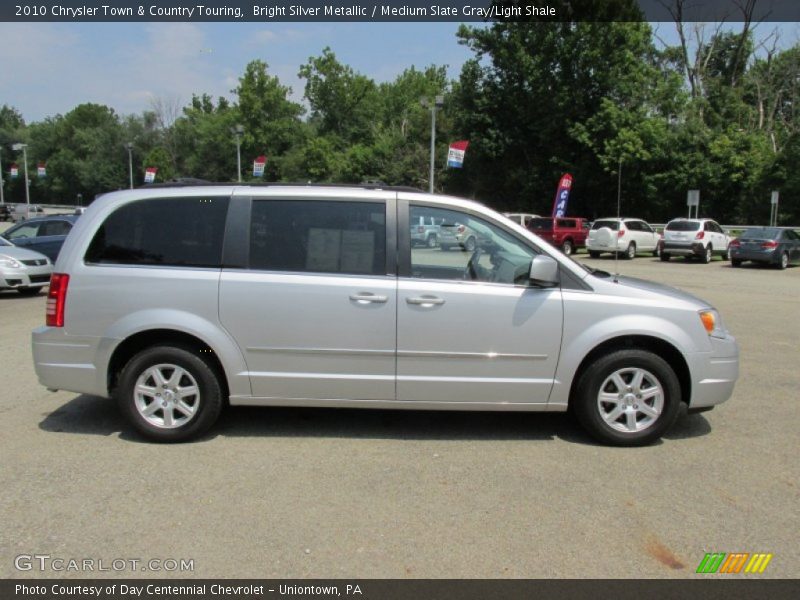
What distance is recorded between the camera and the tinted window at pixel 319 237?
4828mm

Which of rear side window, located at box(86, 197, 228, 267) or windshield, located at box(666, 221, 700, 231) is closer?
rear side window, located at box(86, 197, 228, 267)

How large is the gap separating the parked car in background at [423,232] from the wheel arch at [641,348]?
57.0 inches

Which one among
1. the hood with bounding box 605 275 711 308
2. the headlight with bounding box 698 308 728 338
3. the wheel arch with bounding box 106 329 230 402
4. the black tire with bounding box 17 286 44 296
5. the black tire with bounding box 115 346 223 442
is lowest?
the black tire with bounding box 17 286 44 296

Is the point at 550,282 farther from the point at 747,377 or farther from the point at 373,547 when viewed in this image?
the point at 747,377

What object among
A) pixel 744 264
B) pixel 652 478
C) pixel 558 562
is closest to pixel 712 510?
pixel 652 478

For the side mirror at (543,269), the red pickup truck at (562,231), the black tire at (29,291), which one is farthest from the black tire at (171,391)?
the red pickup truck at (562,231)

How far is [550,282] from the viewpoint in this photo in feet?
15.5

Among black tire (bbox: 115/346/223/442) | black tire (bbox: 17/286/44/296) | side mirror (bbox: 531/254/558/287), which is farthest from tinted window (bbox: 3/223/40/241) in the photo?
side mirror (bbox: 531/254/558/287)

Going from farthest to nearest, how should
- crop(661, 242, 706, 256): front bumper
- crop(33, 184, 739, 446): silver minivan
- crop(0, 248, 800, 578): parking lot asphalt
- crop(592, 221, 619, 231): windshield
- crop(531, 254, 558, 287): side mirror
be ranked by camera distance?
1. crop(592, 221, 619, 231): windshield
2. crop(661, 242, 706, 256): front bumper
3. crop(33, 184, 739, 446): silver minivan
4. crop(531, 254, 558, 287): side mirror
5. crop(0, 248, 800, 578): parking lot asphalt

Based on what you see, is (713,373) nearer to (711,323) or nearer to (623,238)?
(711,323)

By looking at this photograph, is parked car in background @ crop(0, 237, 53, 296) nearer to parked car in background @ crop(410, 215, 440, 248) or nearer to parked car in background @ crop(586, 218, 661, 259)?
parked car in background @ crop(410, 215, 440, 248)

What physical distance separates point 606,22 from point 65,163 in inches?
3226

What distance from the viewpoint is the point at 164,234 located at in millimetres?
4953

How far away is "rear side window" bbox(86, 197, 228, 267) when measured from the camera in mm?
4910
